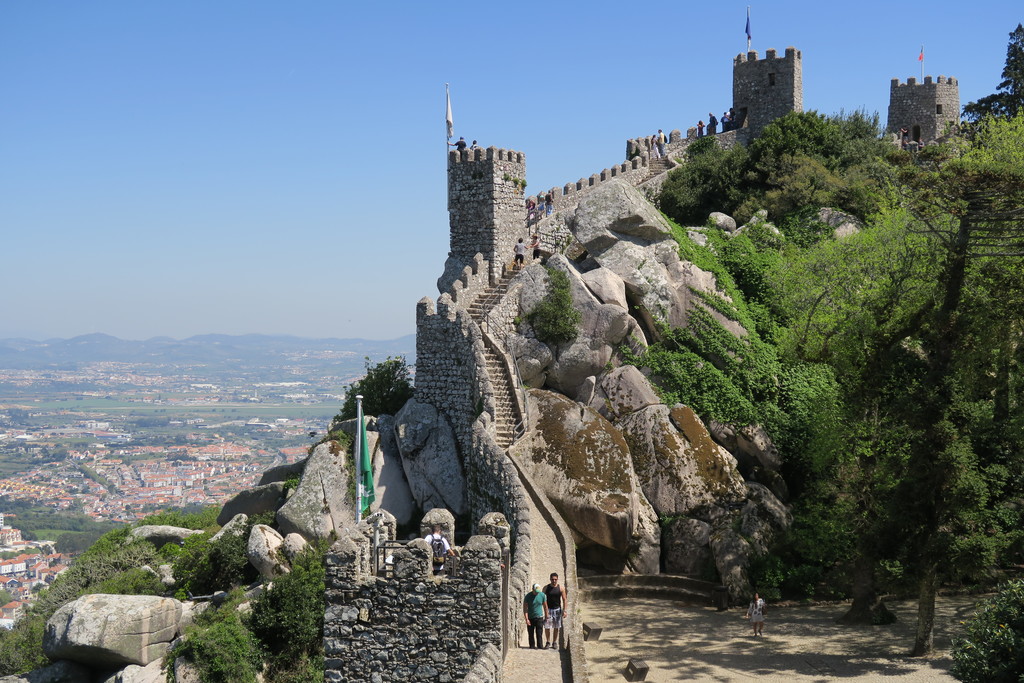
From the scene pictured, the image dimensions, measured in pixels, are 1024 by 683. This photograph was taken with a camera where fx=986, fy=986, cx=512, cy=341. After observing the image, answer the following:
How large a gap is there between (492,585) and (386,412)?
20081 millimetres

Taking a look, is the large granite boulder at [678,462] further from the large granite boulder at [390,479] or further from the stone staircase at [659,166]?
the stone staircase at [659,166]

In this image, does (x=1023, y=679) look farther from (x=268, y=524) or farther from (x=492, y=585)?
(x=268, y=524)

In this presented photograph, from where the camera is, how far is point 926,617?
774 inches

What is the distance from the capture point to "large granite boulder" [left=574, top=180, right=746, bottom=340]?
3228 cm

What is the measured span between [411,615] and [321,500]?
16492 mm

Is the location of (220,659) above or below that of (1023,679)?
below

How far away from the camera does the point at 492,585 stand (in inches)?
563

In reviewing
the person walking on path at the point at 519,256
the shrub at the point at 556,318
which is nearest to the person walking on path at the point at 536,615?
the shrub at the point at 556,318

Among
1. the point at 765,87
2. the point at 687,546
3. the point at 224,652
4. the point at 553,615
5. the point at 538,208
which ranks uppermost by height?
the point at 765,87

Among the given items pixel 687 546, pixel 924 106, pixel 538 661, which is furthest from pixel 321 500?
pixel 924 106

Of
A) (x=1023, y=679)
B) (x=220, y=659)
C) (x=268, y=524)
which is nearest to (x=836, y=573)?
(x=1023, y=679)

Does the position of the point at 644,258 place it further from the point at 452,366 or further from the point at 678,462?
the point at 678,462

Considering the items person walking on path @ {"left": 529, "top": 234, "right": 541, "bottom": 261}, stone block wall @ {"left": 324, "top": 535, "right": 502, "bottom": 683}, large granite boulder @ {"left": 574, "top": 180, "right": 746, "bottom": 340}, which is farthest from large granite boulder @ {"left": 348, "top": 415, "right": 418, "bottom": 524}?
stone block wall @ {"left": 324, "top": 535, "right": 502, "bottom": 683}

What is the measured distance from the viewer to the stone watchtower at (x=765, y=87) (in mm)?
45688
